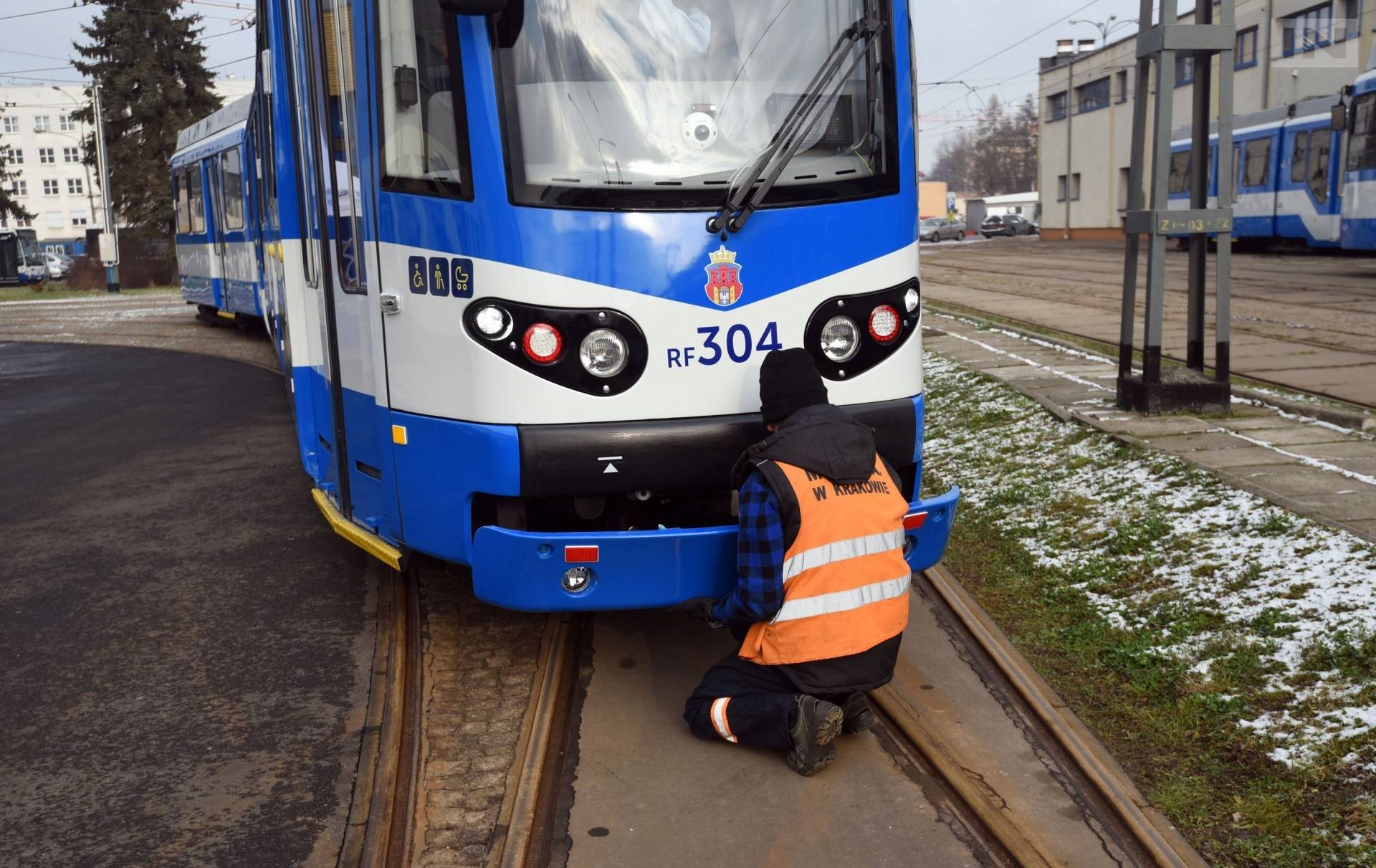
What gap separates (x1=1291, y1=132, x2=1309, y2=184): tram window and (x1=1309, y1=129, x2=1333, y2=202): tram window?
227mm

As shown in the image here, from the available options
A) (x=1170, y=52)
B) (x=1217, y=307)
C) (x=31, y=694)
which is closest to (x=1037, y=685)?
(x=31, y=694)

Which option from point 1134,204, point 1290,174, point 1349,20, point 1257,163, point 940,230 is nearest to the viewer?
point 1134,204

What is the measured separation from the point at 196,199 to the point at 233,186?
4.18m

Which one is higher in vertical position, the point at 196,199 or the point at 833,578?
the point at 196,199

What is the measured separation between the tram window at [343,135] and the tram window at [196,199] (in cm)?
1911

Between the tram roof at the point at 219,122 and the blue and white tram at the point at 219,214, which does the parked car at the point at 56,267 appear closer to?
the blue and white tram at the point at 219,214

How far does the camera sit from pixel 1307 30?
1654 inches

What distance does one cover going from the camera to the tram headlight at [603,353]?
4.55 meters

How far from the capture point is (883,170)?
4938mm

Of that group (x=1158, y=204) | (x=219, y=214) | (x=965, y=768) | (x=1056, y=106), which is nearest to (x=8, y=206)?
(x=219, y=214)

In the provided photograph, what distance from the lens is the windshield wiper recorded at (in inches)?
181

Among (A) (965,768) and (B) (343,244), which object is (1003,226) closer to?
(B) (343,244)

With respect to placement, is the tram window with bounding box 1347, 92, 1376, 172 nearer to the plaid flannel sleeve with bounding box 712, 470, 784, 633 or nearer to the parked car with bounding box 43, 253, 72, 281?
the plaid flannel sleeve with bounding box 712, 470, 784, 633

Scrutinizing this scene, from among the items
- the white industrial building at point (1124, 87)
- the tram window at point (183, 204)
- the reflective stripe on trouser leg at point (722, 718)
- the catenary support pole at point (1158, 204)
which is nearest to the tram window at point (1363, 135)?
the white industrial building at point (1124, 87)
